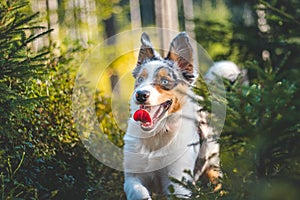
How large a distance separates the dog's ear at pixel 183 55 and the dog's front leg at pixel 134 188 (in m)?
0.64

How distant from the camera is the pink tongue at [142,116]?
3.78 m

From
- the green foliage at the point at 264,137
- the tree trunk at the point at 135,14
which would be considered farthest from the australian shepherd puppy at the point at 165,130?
the tree trunk at the point at 135,14

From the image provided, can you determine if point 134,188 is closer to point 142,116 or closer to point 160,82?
point 142,116

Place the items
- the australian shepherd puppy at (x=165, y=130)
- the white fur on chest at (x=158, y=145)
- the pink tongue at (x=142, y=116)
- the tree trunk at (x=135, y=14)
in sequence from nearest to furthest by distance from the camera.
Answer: the pink tongue at (x=142, y=116) < the australian shepherd puppy at (x=165, y=130) < the white fur on chest at (x=158, y=145) < the tree trunk at (x=135, y=14)

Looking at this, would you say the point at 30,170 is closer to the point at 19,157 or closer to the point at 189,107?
the point at 19,157

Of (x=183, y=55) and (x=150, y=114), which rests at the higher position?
(x=183, y=55)

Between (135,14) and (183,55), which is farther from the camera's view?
(135,14)

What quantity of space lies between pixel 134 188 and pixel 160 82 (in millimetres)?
601

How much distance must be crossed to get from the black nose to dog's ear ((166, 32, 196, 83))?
38 cm

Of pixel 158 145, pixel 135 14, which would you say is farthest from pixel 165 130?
pixel 135 14

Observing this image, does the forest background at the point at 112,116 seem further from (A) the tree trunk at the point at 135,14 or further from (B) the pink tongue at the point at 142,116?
(A) the tree trunk at the point at 135,14

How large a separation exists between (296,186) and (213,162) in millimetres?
2288

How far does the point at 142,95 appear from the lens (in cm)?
367

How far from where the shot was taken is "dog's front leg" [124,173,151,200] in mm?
3743
